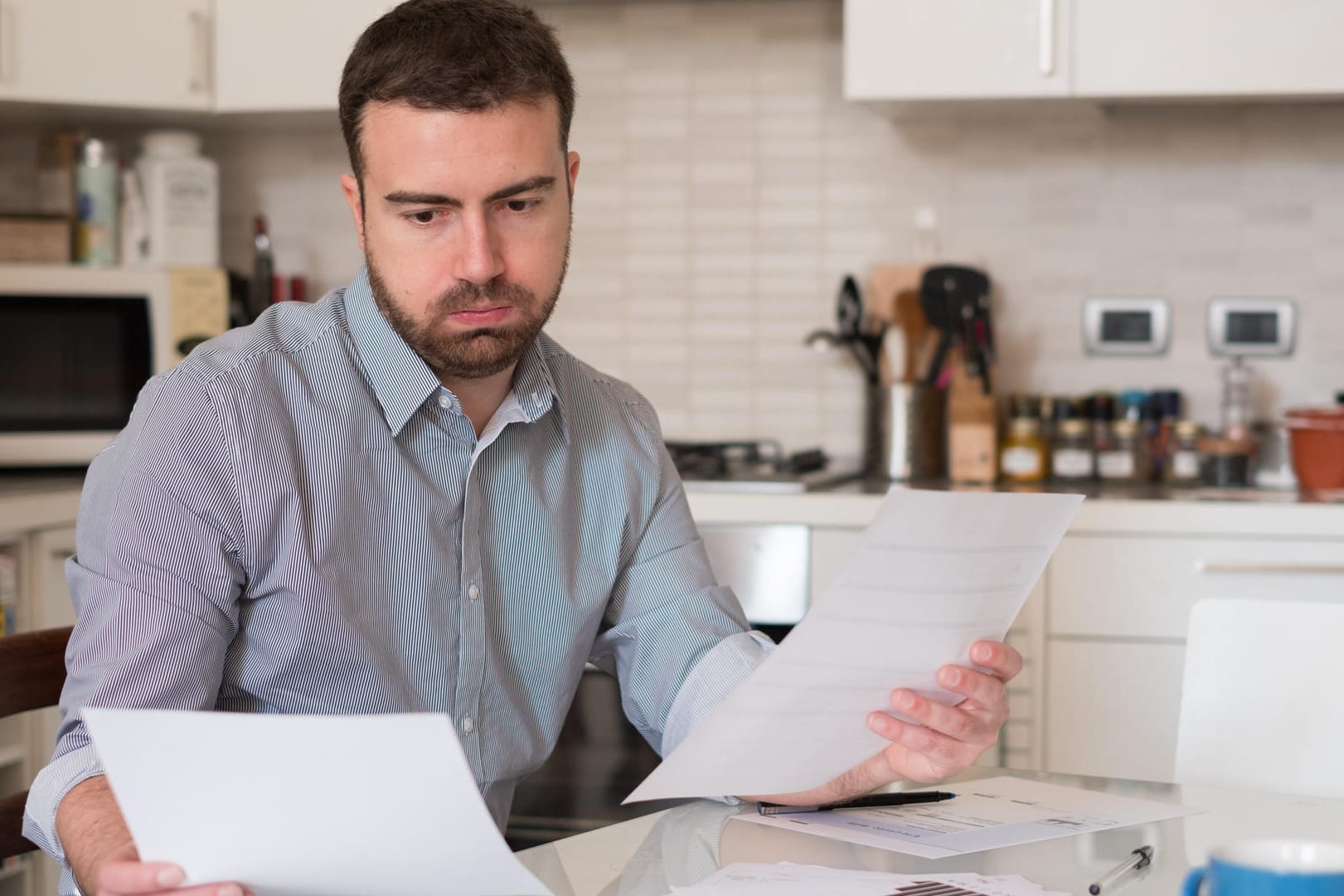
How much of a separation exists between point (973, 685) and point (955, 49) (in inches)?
69.1

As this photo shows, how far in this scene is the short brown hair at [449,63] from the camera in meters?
1.09

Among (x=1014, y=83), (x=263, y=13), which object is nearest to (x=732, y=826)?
(x=1014, y=83)

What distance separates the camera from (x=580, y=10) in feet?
9.65

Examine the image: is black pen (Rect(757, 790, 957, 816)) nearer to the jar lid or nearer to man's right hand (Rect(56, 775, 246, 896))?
man's right hand (Rect(56, 775, 246, 896))

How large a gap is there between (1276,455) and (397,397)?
202 cm

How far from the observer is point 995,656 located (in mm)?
986

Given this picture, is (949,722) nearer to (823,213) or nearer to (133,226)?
(823,213)

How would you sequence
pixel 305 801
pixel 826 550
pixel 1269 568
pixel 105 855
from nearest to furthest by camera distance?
pixel 305 801, pixel 105 855, pixel 1269 568, pixel 826 550

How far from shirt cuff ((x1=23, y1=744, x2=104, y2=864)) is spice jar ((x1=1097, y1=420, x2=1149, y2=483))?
2094 mm

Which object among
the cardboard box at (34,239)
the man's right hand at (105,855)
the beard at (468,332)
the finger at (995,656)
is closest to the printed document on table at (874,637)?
the finger at (995,656)

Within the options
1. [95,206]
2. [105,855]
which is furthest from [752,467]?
[105,855]

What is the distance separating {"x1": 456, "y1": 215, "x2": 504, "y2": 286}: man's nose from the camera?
3.57ft

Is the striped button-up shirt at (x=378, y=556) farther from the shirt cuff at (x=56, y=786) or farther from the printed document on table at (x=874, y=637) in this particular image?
the printed document on table at (x=874, y=637)

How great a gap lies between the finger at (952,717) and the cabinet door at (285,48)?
2.08m
